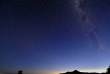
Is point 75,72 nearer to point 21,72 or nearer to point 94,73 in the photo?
point 94,73

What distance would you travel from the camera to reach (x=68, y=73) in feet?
86.0

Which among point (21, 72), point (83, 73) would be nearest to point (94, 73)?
point (83, 73)

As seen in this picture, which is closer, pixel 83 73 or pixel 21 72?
pixel 21 72

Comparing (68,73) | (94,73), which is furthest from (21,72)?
(94,73)

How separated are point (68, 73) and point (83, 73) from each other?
318cm

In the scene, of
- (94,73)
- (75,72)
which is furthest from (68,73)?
(94,73)

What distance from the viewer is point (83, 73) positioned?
24703 millimetres

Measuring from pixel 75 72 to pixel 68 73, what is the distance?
1730mm

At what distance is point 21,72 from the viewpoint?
18531mm

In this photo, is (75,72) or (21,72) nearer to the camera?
(21,72)

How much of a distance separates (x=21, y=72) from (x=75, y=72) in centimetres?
1133

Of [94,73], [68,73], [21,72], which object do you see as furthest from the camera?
[68,73]

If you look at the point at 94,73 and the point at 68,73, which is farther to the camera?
the point at 68,73

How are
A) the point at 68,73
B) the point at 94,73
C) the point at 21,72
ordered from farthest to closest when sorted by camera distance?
the point at 68,73 < the point at 94,73 < the point at 21,72
